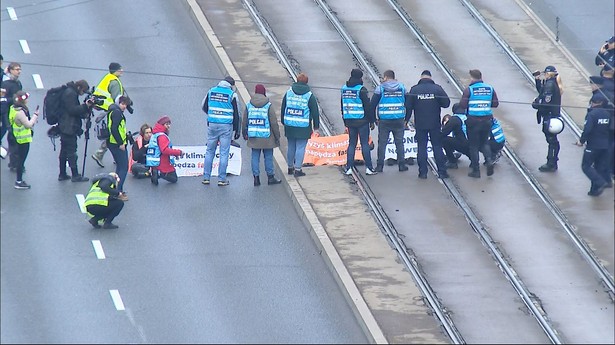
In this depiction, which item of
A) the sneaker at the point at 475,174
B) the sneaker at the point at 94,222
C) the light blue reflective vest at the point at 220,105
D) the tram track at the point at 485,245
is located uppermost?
the light blue reflective vest at the point at 220,105

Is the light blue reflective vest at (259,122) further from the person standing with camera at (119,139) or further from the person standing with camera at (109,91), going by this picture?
the person standing with camera at (109,91)

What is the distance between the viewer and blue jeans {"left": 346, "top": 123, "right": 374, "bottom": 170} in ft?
83.2

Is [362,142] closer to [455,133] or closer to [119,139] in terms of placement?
[455,133]

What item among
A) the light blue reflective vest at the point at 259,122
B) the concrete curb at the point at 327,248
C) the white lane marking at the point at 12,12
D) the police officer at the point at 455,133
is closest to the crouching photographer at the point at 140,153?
the light blue reflective vest at the point at 259,122

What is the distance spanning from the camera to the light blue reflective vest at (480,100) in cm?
2520

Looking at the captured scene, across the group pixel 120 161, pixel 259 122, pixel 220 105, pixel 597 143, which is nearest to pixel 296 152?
pixel 259 122

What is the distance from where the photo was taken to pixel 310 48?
102ft

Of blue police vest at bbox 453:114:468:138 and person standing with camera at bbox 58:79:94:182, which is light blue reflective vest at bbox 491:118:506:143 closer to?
blue police vest at bbox 453:114:468:138

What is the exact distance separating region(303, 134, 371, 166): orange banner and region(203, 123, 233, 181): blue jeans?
1526mm

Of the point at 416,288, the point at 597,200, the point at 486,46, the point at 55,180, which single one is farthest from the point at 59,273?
the point at 486,46

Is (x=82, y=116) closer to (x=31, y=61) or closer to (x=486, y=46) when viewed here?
(x=31, y=61)

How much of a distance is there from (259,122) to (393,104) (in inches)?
86.6

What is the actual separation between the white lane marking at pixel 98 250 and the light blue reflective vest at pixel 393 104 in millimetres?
5295

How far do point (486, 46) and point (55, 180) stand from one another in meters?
10.4
